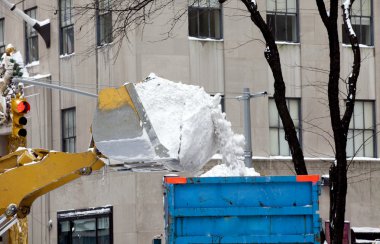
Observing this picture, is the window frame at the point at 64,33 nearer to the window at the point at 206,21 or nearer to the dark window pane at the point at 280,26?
the window at the point at 206,21

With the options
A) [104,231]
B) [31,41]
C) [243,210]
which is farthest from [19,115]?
[31,41]

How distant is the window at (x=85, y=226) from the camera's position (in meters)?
44.4

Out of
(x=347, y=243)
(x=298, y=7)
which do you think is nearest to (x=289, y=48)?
(x=298, y=7)

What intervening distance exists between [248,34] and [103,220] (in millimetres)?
7534

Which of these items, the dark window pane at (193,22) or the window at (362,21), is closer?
the dark window pane at (193,22)

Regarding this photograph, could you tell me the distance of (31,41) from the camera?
49125 millimetres

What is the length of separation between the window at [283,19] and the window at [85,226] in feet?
25.7

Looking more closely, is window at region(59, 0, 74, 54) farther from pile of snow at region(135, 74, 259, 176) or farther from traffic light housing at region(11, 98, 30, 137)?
pile of snow at region(135, 74, 259, 176)

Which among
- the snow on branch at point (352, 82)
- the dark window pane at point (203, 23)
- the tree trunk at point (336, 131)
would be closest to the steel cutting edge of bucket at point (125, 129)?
the tree trunk at point (336, 131)

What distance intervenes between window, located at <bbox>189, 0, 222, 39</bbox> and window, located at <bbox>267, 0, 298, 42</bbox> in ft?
5.37

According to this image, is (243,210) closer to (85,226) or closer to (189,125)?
(189,125)

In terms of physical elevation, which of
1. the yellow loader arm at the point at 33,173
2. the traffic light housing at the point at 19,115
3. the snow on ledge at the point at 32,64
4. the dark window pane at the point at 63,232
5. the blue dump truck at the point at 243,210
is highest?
the snow on ledge at the point at 32,64

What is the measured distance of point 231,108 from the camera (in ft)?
144

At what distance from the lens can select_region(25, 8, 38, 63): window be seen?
48.8 meters
